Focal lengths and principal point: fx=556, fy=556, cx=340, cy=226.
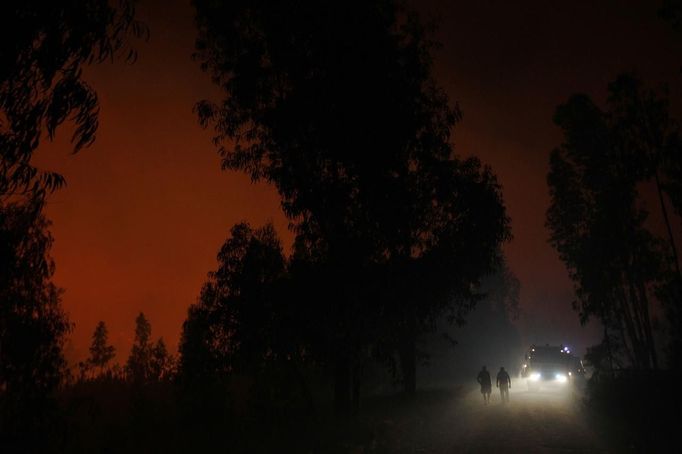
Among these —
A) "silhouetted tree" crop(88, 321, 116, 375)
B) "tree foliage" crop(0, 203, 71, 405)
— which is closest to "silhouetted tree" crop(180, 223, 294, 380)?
"tree foliage" crop(0, 203, 71, 405)

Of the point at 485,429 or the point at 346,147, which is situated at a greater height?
the point at 346,147

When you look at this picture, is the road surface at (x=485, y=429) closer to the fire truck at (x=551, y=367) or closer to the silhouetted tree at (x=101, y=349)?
the fire truck at (x=551, y=367)

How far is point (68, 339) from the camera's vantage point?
Answer: 17.9 metres

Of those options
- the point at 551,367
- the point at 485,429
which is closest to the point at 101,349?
the point at 551,367

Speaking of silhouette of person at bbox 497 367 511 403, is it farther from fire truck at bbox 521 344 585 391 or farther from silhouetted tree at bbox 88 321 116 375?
silhouetted tree at bbox 88 321 116 375

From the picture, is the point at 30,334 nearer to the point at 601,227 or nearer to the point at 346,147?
the point at 346,147

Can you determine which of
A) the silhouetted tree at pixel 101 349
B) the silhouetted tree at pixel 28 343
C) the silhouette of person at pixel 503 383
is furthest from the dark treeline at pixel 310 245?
the silhouetted tree at pixel 101 349

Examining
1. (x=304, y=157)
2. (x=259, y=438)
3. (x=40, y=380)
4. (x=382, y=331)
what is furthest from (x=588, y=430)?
(x=40, y=380)

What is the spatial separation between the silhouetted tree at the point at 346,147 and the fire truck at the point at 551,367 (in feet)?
94.3

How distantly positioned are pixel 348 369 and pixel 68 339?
9071mm

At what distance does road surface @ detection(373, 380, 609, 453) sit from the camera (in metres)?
14.9

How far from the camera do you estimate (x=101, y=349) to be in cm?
9119

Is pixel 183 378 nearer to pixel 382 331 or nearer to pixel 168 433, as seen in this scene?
pixel 168 433

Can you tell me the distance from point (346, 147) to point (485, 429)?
415 inches
